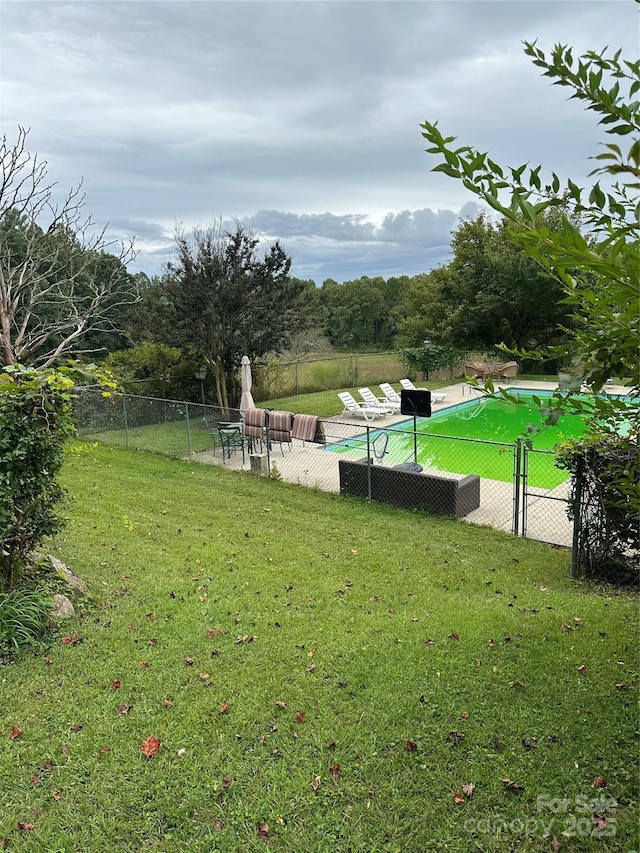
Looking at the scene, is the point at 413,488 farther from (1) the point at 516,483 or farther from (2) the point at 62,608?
(2) the point at 62,608

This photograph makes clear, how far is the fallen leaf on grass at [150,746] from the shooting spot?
286 cm

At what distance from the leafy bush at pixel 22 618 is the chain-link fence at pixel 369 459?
4.95m

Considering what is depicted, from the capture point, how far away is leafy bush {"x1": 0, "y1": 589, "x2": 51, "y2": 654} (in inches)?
152

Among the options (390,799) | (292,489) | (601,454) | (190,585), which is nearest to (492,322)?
(292,489)

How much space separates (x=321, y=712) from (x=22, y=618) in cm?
250

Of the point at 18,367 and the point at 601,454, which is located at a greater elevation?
the point at 18,367

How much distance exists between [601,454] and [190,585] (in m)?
4.34

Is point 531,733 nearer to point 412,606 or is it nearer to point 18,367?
point 412,606

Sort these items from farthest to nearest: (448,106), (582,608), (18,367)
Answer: (582,608), (18,367), (448,106)

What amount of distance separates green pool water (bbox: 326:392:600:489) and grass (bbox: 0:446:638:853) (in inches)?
153

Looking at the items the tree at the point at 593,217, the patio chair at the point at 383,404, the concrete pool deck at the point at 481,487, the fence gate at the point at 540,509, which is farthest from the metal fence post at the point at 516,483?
the patio chair at the point at 383,404

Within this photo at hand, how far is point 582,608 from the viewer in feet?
15.0

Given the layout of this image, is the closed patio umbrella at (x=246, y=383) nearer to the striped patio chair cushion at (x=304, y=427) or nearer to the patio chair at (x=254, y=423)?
the patio chair at (x=254, y=423)

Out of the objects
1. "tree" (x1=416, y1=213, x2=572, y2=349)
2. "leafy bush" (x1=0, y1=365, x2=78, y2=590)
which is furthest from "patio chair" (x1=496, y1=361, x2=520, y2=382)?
"leafy bush" (x1=0, y1=365, x2=78, y2=590)
